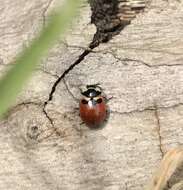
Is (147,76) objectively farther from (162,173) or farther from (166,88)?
(162,173)

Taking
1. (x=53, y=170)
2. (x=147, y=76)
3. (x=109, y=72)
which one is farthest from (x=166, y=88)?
(x=53, y=170)

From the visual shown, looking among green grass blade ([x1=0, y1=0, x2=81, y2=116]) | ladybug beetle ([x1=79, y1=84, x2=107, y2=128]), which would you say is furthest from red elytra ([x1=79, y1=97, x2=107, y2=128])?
green grass blade ([x1=0, y1=0, x2=81, y2=116])

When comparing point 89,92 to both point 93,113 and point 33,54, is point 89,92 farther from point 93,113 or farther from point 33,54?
point 33,54

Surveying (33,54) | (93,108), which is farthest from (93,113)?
(33,54)

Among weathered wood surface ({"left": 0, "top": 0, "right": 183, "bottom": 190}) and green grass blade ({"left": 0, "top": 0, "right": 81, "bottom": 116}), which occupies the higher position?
green grass blade ({"left": 0, "top": 0, "right": 81, "bottom": 116})

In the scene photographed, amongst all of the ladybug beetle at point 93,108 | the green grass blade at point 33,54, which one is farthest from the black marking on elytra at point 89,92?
the green grass blade at point 33,54

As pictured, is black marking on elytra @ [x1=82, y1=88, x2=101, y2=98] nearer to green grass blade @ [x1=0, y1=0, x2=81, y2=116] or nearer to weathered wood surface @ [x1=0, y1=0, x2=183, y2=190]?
weathered wood surface @ [x1=0, y1=0, x2=183, y2=190]
